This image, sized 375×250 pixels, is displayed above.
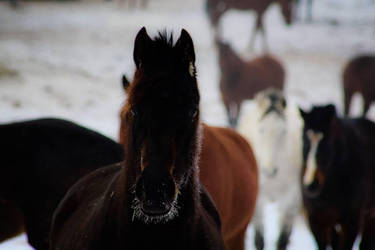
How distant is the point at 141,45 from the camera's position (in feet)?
3.71

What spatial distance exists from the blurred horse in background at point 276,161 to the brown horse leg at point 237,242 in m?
0.92

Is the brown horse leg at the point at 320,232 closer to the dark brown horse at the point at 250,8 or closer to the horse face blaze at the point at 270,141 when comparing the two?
the horse face blaze at the point at 270,141

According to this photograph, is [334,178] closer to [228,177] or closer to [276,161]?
[276,161]

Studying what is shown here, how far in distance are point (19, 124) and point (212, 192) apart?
893mm

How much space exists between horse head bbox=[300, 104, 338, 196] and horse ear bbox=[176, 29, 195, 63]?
1.73 meters

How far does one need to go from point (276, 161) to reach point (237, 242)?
108 centimetres

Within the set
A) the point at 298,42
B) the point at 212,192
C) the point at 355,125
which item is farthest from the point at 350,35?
the point at 212,192

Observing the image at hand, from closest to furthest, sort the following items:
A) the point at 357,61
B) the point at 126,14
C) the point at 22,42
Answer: the point at 357,61
the point at 22,42
the point at 126,14

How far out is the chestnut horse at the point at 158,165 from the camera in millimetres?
1018

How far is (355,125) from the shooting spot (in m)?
3.27

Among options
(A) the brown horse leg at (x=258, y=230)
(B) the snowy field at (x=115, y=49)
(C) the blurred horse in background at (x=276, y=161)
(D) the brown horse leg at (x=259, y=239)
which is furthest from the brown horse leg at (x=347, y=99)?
(D) the brown horse leg at (x=259, y=239)

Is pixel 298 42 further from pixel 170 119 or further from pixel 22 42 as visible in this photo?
pixel 170 119

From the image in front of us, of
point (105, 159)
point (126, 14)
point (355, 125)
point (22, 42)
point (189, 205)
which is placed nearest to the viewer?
point (189, 205)

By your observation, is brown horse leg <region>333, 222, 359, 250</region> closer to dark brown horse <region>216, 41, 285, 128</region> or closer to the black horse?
the black horse
